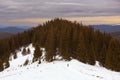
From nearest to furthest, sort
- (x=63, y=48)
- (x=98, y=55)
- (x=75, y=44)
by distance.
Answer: (x=63, y=48), (x=75, y=44), (x=98, y=55)

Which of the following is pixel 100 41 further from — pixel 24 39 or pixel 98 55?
pixel 24 39

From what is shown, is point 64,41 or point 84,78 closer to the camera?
point 84,78

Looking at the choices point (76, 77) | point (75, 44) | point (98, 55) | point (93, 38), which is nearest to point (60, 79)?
point (76, 77)

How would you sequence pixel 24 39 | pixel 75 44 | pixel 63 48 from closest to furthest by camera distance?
pixel 63 48 < pixel 75 44 < pixel 24 39

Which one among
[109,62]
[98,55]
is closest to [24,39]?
[98,55]

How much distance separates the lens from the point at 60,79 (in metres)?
30.2

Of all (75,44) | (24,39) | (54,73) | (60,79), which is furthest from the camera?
(24,39)

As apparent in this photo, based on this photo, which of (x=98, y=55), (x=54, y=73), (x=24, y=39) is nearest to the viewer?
(x=54, y=73)

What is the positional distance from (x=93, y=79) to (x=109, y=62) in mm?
30860

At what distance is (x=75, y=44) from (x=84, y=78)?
34582 millimetres

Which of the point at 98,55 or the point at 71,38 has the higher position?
the point at 71,38

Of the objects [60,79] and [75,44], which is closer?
[60,79]

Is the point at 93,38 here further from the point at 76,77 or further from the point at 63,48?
the point at 76,77

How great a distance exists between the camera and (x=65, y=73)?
33.8 m
